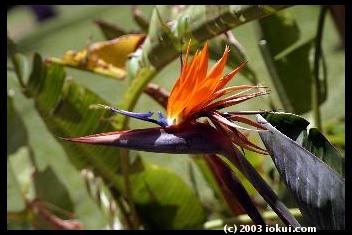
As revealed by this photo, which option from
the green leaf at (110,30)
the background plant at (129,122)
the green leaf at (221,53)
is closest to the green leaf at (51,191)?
the background plant at (129,122)

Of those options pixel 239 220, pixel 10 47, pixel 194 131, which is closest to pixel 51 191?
pixel 10 47

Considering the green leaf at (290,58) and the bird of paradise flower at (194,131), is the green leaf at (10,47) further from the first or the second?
the bird of paradise flower at (194,131)

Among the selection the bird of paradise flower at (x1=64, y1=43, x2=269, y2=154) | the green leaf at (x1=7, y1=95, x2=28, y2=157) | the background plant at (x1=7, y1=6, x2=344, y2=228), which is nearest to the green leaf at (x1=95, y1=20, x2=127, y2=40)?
the background plant at (x1=7, y1=6, x2=344, y2=228)

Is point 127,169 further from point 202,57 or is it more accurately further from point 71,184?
point 71,184

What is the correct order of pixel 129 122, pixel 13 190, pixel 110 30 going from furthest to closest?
pixel 13 190 < pixel 110 30 < pixel 129 122

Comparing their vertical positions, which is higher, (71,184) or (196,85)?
(196,85)

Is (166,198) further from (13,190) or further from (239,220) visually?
(13,190)

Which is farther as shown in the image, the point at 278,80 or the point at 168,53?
the point at 278,80
